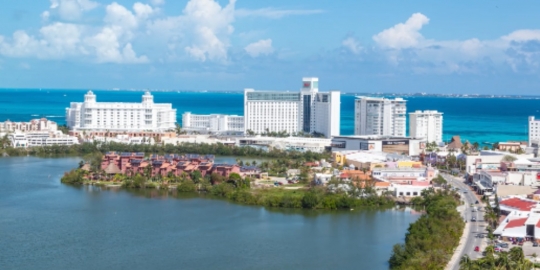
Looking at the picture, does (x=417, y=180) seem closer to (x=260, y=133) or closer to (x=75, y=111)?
(x=260, y=133)

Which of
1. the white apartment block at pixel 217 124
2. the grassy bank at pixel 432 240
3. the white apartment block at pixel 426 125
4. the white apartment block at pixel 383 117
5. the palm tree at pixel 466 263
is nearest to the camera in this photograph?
the palm tree at pixel 466 263

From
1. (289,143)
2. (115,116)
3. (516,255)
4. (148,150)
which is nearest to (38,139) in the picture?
Result: (148,150)

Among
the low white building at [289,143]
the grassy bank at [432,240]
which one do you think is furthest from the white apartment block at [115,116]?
the grassy bank at [432,240]

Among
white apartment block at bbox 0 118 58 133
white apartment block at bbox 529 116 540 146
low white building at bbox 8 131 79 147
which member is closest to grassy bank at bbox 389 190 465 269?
white apartment block at bbox 529 116 540 146

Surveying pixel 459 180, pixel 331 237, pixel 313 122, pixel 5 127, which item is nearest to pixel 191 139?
pixel 313 122

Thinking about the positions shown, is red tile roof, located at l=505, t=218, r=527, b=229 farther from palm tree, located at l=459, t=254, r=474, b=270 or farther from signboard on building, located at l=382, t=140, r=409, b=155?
signboard on building, located at l=382, t=140, r=409, b=155

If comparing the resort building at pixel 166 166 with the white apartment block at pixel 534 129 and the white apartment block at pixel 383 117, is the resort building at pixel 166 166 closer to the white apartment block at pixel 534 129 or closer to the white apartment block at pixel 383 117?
the white apartment block at pixel 383 117

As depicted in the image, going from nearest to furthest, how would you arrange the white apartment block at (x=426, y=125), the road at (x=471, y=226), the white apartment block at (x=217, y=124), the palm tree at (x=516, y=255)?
the palm tree at (x=516, y=255)
the road at (x=471, y=226)
the white apartment block at (x=426, y=125)
the white apartment block at (x=217, y=124)
